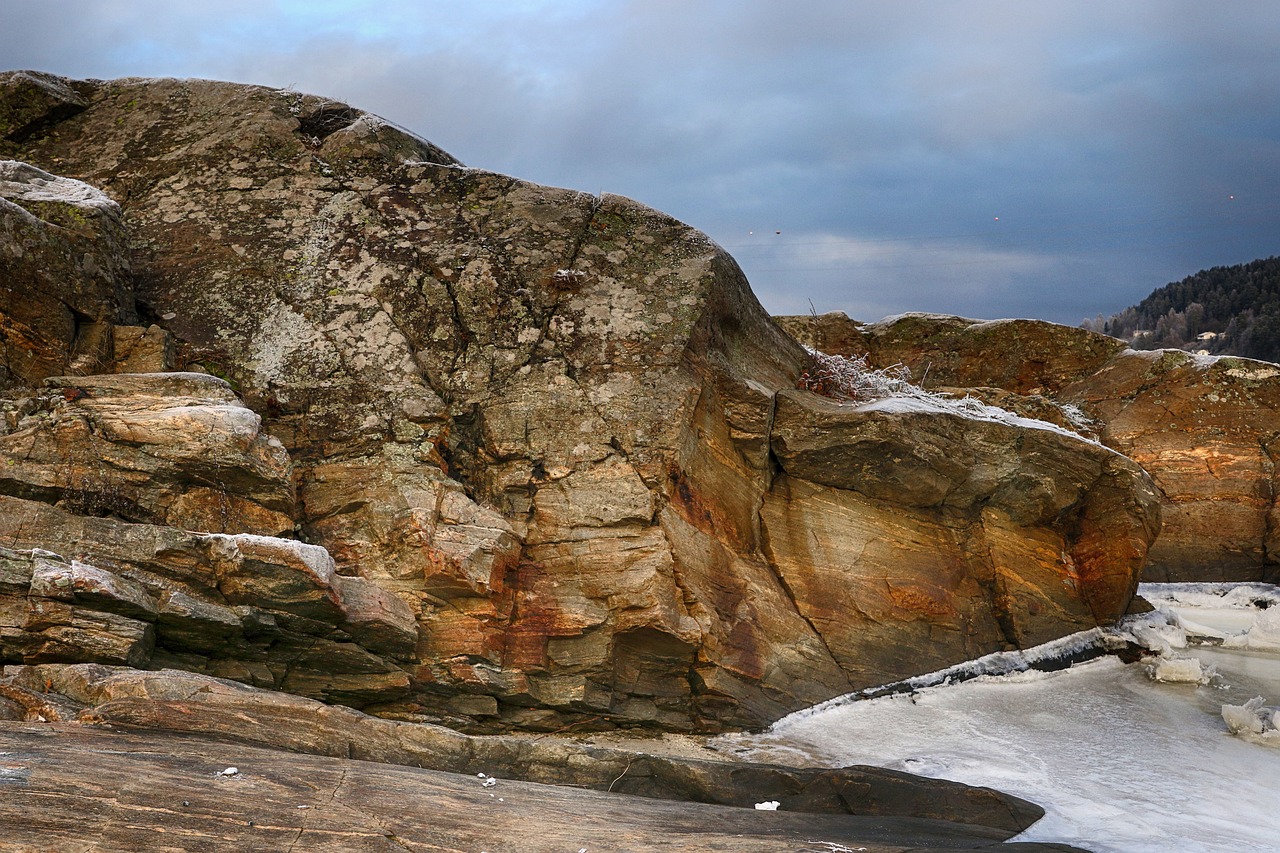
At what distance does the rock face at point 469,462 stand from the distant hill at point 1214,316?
33.3 ft

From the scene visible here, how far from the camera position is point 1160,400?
50.8 feet

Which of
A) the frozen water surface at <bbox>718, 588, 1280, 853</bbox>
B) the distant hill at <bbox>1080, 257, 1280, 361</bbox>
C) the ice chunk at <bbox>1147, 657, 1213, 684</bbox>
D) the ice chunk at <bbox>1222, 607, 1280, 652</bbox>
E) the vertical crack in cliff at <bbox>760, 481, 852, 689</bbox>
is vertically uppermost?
the distant hill at <bbox>1080, 257, 1280, 361</bbox>

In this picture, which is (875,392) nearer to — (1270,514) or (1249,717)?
(1249,717)

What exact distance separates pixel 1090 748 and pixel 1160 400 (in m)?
8.44

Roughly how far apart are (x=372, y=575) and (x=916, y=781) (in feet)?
13.5

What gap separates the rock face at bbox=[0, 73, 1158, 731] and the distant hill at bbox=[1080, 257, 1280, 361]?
33.3 ft

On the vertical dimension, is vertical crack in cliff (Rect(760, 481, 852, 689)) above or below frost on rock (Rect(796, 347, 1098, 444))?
Answer: below

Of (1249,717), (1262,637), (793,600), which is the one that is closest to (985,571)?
(793,600)

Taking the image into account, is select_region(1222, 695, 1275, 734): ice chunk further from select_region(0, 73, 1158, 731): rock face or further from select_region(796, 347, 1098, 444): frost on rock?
select_region(796, 347, 1098, 444): frost on rock

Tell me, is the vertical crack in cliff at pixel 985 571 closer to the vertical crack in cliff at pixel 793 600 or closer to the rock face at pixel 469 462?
the rock face at pixel 469 462

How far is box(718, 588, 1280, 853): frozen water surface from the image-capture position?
276 inches

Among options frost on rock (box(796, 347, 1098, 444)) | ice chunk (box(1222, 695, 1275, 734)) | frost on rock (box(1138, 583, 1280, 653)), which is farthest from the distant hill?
ice chunk (box(1222, 695, 1275, 734))

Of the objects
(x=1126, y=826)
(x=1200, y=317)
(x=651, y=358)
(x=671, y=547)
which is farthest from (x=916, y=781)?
(x=1200, y=317)

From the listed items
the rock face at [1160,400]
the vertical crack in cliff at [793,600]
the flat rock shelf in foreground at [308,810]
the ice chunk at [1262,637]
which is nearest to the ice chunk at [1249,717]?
the ice chunk at [1262,637]
